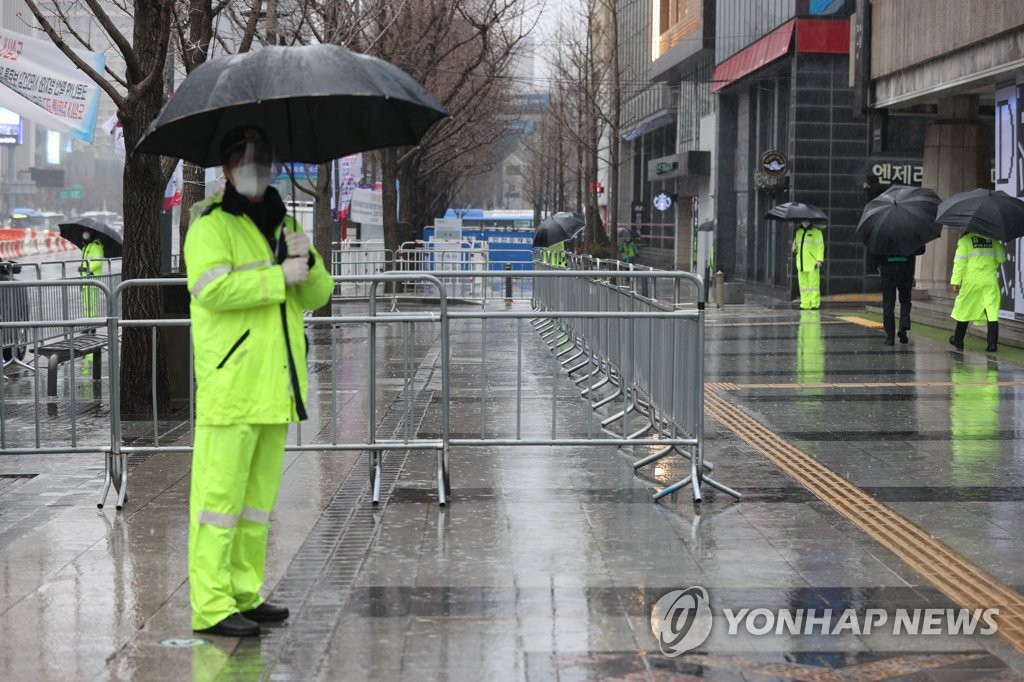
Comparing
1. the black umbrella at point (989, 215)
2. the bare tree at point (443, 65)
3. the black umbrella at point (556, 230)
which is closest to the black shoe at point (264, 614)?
the bare tree at point (443, 65)

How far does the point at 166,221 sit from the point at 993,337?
10.0 metres

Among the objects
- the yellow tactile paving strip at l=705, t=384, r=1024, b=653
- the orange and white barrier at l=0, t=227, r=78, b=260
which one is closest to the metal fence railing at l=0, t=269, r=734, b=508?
the yellow tactile paving strip at l=705, t=384, r=1024, b=653

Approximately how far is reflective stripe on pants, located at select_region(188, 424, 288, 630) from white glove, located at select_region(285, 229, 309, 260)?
0.69 meters

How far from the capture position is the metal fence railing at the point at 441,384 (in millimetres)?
8633

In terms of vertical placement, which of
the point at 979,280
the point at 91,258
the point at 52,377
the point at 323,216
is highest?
the point at 323,216

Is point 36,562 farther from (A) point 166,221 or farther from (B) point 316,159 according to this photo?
(A) point 166,221

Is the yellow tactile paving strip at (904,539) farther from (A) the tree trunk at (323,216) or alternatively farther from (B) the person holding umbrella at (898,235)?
(A) the tree trunk at (323,216)

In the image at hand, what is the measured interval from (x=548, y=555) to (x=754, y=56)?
107ft

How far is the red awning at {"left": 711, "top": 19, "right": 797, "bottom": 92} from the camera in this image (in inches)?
1359

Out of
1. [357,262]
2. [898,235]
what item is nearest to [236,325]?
[898,235]

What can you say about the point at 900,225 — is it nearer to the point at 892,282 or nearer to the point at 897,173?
the point at 892,282

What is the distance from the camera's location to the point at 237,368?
18.6ft

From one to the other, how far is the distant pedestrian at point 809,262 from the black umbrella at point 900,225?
7708mm

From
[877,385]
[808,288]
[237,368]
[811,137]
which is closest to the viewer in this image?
[237,368]
